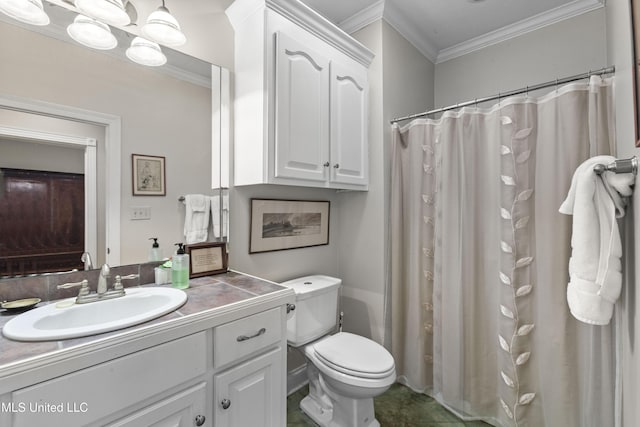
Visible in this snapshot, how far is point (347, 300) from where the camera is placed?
2244mm

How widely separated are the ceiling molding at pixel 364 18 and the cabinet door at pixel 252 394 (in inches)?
85.7

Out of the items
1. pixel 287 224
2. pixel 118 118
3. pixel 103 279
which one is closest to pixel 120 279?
pixel 103 279

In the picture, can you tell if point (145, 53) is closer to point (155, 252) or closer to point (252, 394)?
point (155, 252)

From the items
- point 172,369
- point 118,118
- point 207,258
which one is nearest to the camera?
point 172,369

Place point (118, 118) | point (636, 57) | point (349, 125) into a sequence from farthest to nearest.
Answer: point (349, 125) → point (118, 118) → point (636, 57)

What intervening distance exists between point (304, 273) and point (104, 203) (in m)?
1.23

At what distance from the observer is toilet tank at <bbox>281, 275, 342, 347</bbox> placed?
1654 mm

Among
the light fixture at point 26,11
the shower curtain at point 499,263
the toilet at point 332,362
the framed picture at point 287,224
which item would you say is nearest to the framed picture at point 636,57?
the shower curtain at point 499,263

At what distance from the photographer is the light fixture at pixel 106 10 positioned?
1155 mm

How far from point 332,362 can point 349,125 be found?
142 centimetres

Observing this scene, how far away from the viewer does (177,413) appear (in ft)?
3.12

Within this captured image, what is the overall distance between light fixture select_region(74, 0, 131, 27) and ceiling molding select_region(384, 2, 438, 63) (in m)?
1.58

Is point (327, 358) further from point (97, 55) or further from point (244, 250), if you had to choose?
point (97, 55)

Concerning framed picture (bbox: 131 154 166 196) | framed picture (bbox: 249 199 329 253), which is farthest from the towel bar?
framed picture (bbox: 131 154 166 196)
